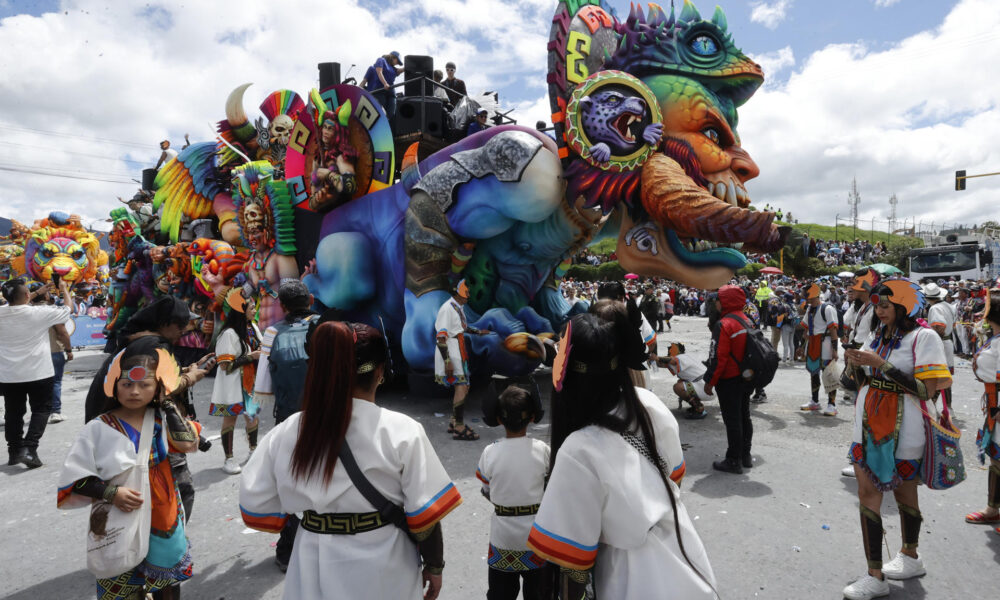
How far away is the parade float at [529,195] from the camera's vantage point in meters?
5.57

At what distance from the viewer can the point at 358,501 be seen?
162 centimetres

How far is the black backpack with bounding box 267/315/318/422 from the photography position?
316cm

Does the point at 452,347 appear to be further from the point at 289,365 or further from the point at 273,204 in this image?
the point at 273,204

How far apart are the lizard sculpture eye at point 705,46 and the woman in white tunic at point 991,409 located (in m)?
3.45

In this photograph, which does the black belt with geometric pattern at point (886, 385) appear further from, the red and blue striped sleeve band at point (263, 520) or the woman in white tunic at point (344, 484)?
the red and blue striped sleeve band at point (263, 520)

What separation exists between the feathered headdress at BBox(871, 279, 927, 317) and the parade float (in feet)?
6.86

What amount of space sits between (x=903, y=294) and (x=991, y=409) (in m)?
1.32

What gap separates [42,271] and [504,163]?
9.67 metres

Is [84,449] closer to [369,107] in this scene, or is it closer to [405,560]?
[405,560]

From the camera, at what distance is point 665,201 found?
532 cm

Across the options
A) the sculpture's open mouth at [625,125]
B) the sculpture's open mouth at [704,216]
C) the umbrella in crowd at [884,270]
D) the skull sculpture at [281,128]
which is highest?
the skull sculpture at [281,128]

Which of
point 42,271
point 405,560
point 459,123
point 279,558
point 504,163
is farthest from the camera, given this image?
point 42,271

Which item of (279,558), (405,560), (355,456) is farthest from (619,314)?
(279,558)

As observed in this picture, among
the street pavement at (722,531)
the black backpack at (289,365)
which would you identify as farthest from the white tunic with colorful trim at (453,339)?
the black backpack at (289,365)
